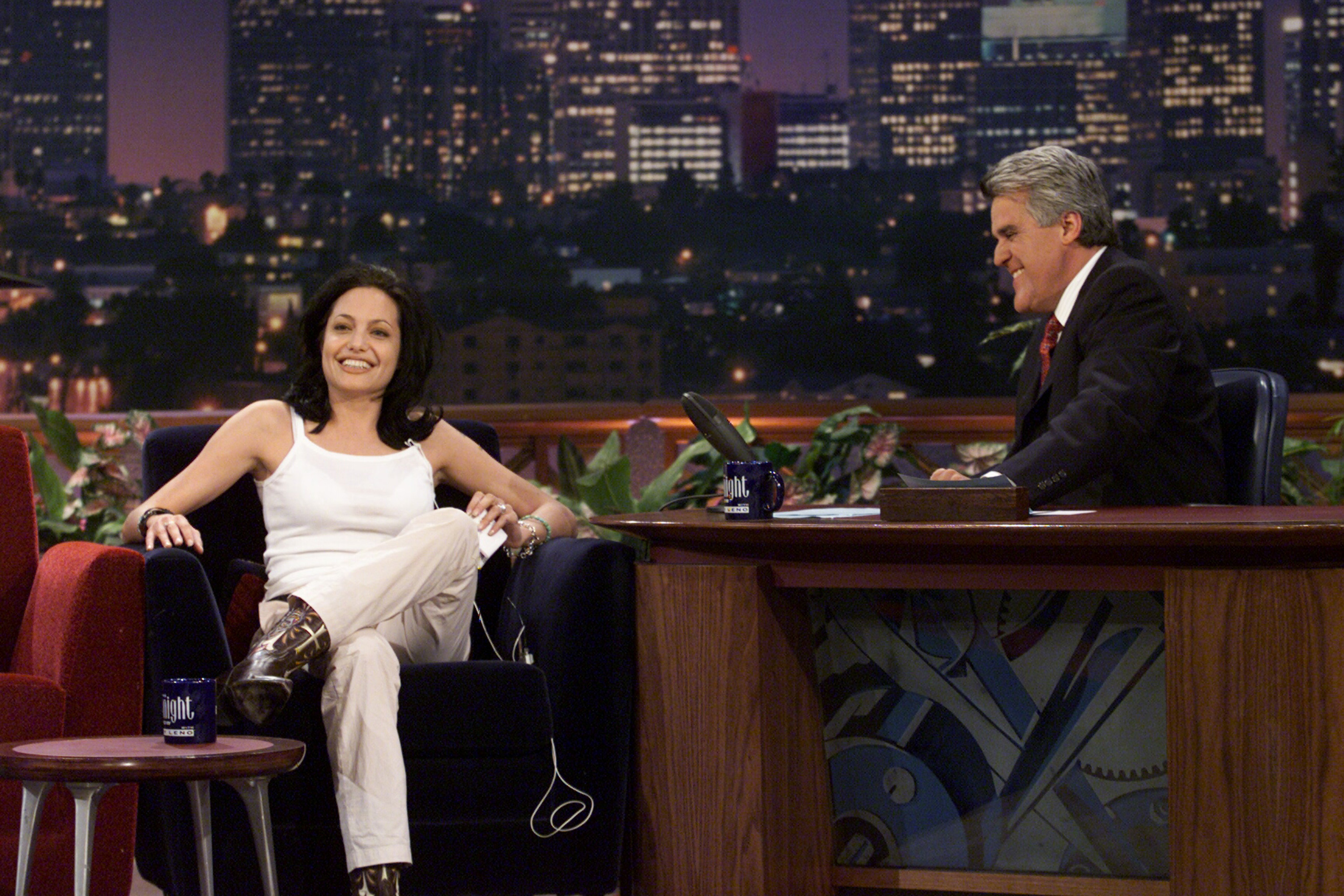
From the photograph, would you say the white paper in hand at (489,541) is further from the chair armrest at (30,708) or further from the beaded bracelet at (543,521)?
Answer: the chair armrest at (30,708)

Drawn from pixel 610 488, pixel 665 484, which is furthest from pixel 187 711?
pixel 665 484

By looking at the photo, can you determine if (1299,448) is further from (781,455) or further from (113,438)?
(113,438)

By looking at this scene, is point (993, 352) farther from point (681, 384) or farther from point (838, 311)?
point (681, 384)

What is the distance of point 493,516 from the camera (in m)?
2.56

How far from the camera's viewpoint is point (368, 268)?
2.70 meters

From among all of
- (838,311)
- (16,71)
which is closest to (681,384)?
(838,311)

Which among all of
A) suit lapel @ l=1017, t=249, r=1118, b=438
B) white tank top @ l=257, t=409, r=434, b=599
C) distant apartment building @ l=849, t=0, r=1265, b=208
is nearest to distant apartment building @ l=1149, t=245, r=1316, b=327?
distant apartment building @ l=849, t=0, r=1265, b=208

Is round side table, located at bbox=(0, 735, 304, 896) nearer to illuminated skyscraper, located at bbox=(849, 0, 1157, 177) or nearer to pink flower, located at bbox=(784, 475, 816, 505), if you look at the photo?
pink flower, located at bbox=(784, 475, 816, 505)

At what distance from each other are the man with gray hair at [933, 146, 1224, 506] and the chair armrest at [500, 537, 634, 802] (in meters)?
0.52

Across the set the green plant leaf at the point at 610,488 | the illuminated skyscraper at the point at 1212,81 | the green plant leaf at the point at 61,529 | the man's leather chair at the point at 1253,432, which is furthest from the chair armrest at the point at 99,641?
the illuminated skyscraper at the point at 1212,81

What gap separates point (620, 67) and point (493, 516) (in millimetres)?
4491

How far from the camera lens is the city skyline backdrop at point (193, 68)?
6469 millimetres

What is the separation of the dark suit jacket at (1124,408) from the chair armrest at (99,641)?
1331mm

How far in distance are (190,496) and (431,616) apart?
465 mm
